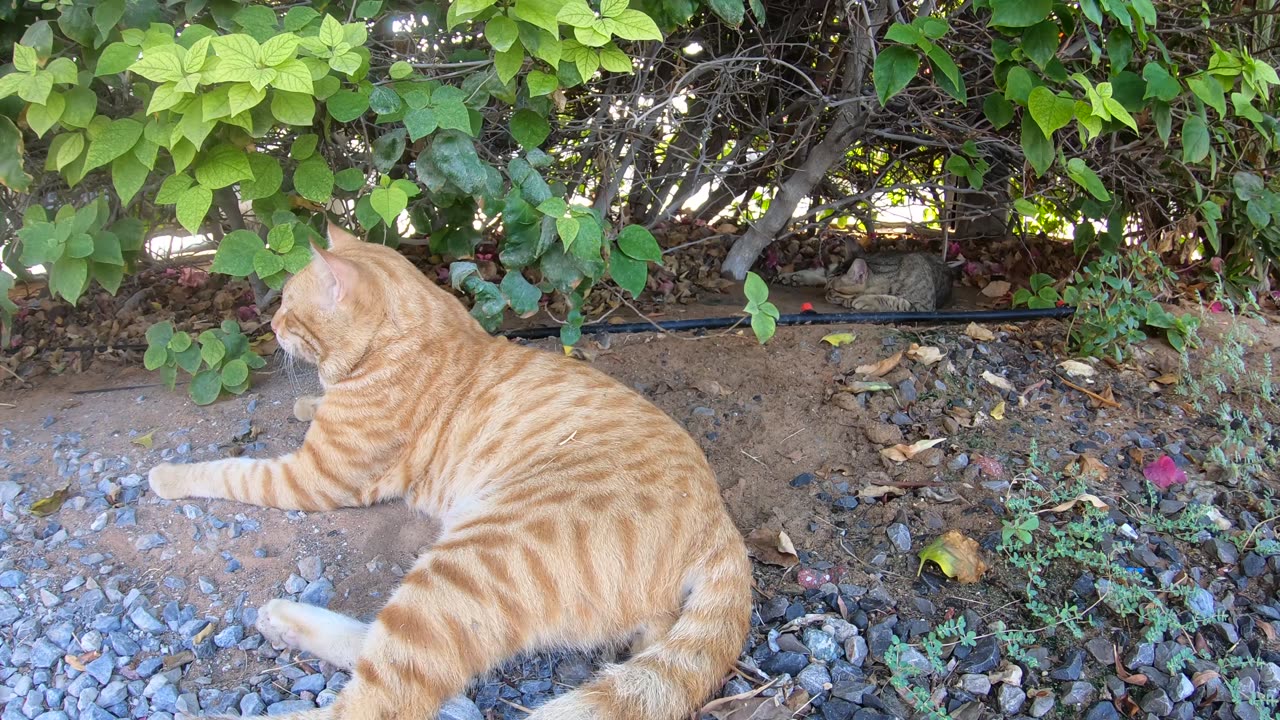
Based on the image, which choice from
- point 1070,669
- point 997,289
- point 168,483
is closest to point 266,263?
point 168,483

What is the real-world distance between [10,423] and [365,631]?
2193 mm

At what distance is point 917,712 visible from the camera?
86.4 inches

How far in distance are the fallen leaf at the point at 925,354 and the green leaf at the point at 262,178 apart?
2714mm

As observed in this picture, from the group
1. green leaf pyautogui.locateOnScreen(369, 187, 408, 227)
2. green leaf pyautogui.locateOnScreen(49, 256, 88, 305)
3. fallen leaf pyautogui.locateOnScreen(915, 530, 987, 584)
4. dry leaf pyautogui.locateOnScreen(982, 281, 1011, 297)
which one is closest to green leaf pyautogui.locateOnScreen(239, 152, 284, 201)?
green leaf pyautogui.locateOnScreen(369, 187, 408, 227)

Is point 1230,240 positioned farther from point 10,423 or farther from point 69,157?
point 10,423

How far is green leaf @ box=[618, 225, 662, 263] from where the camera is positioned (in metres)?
3.08

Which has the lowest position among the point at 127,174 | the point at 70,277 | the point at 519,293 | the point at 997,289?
the point at 997,289

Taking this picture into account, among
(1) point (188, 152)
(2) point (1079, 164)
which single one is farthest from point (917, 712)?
(1) point (188, 152)

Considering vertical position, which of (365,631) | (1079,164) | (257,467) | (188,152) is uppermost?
(188,152)

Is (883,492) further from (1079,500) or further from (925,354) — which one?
(925,354)

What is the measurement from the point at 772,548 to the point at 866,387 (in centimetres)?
106

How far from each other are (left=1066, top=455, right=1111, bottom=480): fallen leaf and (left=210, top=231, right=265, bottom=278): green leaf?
120 inches

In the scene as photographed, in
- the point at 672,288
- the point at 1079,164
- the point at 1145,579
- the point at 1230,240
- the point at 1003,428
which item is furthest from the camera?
the point at 672,288

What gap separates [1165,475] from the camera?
2.99m
